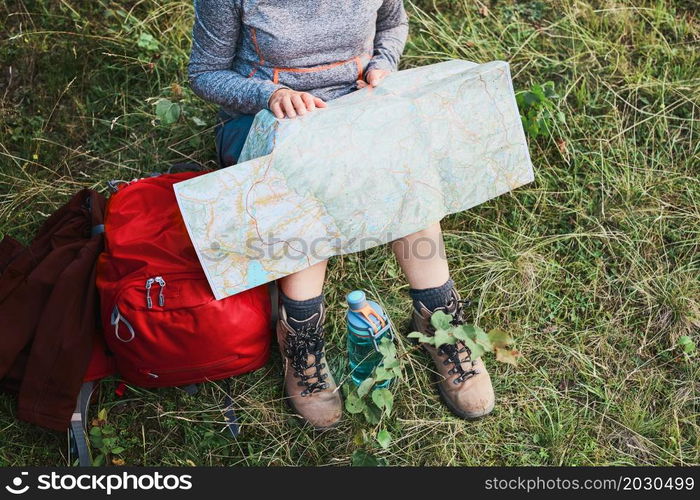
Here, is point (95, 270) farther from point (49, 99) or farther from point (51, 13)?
point (51, 13)

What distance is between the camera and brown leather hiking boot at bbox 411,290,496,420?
2338 mm

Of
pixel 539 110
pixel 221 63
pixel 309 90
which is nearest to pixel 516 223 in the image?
pixel 539 110

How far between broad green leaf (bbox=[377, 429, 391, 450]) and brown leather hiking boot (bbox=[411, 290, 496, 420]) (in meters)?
0.30

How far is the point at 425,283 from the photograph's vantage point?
7.57 ft

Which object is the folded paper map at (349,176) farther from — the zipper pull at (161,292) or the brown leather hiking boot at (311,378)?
the brown leather hiking boot at (311,378)

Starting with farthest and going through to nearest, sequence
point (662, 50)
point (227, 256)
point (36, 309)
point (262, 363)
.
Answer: point (662, 50) < point (262, 363) < point (36, 309) < point (227, 256)

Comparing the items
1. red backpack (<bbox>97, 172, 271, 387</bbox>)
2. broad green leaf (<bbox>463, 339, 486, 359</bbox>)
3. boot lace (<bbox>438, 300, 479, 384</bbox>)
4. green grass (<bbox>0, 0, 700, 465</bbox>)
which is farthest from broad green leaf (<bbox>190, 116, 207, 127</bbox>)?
broad green leaf (<bbox>463, 339, 486, 359</bbox>)

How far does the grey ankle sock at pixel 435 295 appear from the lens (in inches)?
91.0

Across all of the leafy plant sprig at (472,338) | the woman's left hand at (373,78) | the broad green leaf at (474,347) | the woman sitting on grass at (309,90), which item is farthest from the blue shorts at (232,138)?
the broad green leaf at (474,347)

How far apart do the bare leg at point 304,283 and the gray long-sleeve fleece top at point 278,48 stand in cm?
55

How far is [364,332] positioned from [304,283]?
25 centimetres

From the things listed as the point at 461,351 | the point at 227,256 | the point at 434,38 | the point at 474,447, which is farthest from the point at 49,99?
the point at 474,447

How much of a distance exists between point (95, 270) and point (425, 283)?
3.51 ft

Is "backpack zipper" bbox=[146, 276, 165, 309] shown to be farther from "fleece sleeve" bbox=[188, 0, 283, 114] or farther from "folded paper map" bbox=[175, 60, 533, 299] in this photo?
"fleece sleeve" bbox=[188, 0, 283, 114]
